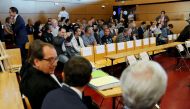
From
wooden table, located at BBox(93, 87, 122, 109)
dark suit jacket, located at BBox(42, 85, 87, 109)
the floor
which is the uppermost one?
dark suit jacket, located at BBox(42, 85, 87, 109)

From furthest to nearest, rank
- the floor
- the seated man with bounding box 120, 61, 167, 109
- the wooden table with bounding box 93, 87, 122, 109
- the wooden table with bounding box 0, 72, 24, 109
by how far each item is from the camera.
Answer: the floor
the wooden table with bounding box 93, 87, 122, 109
the wooden table with bounding box 0, 72, 24, 109
the seated man with bounding box 120, 61, 167, 109

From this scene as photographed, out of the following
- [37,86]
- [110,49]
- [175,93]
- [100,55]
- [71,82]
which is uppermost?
[71,82]

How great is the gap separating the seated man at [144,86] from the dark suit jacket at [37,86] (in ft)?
3.36

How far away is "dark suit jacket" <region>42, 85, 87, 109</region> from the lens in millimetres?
1463

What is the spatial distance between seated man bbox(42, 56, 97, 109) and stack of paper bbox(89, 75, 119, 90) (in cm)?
103

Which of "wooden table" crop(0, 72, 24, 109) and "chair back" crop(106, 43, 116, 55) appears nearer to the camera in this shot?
"wooden table" crop(0, 72, 24, 109)

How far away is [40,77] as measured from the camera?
2039 mm

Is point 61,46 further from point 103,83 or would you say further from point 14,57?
point 103,83

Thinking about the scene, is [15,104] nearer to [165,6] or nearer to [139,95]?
[139,95]

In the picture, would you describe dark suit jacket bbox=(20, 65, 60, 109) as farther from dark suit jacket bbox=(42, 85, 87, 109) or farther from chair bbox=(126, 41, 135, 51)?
chair bbox=(126, 41, 135, 51)

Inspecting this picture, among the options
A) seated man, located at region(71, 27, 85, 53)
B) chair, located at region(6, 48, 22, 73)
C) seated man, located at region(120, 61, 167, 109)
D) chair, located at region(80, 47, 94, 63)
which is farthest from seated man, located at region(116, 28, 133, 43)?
seated man, located at region(120, 61, 167, 109)

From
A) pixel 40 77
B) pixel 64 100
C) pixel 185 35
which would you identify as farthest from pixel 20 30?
pixel 64 100

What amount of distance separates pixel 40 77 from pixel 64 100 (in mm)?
619

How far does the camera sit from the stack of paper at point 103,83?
270 cm
